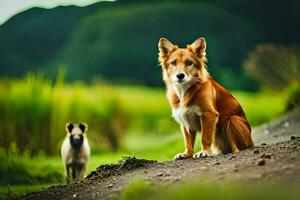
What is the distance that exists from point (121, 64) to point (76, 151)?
94 centimetres

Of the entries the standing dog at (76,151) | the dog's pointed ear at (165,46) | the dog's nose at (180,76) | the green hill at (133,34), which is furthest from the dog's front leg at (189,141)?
the green hill at (133,34)

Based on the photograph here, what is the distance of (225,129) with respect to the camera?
4254 millimetres

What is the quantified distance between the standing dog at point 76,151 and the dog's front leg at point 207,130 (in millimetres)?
1246

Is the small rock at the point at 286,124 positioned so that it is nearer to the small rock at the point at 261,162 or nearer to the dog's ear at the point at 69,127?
the dog's ear at the point at 69,127

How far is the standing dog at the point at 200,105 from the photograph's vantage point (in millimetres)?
4082

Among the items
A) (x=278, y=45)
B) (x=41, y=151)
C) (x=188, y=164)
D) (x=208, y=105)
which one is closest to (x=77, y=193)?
(x=188, y=164)

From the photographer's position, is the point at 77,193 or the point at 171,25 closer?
the point at 77,193

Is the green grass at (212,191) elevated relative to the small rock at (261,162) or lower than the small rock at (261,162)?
lower

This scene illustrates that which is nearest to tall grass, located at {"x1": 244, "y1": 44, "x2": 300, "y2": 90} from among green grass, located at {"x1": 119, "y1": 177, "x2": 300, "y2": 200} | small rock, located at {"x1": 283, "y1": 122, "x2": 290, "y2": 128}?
small rock, located at {"x1": 283, "y1": 122, "x2": 290, "y2": 128}

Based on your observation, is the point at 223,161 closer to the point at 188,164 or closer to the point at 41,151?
the point at 188,164

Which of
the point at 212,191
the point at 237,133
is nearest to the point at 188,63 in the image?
the point at 237,133

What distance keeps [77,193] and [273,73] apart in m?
2.54

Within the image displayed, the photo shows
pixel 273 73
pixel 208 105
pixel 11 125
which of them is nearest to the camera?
pixel 208 105

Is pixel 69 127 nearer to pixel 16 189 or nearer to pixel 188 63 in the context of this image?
pixel 16 189
